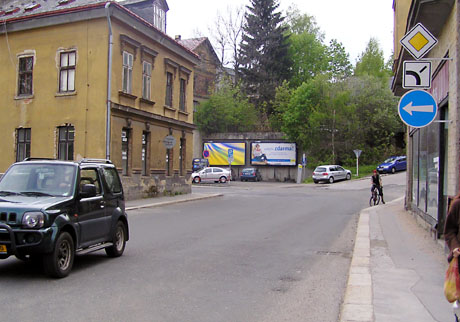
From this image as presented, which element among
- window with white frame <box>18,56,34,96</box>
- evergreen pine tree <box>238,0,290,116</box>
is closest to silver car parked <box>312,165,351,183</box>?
evergreen pine tree <box>238,0,290,116</box>

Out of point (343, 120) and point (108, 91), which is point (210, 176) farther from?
point (108, 91)

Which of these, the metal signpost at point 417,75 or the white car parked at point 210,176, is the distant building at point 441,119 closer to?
the metal signpost at point 417,75

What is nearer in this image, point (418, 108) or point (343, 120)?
point (418, 108)

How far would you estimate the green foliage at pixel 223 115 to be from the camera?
56.3 meters

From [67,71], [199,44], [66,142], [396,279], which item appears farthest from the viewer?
[199,44]

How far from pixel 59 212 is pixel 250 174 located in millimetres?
43983

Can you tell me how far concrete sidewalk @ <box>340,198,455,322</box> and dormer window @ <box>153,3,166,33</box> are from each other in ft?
65.3

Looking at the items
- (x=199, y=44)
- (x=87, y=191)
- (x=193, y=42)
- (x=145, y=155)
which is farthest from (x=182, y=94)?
(x=193, y=42)

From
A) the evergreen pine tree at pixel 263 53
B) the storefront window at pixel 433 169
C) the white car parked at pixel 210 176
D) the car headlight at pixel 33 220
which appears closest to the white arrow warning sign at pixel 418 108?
the storefront window at pixel 433 169

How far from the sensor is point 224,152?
54969 millimetres

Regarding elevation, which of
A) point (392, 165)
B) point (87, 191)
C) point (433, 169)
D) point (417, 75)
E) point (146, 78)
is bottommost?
point (87, 191)

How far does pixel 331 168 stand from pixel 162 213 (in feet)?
92.7

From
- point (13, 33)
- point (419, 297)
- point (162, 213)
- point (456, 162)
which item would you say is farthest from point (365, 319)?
point (13, 33)

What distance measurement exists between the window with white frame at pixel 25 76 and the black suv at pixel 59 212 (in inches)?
653
